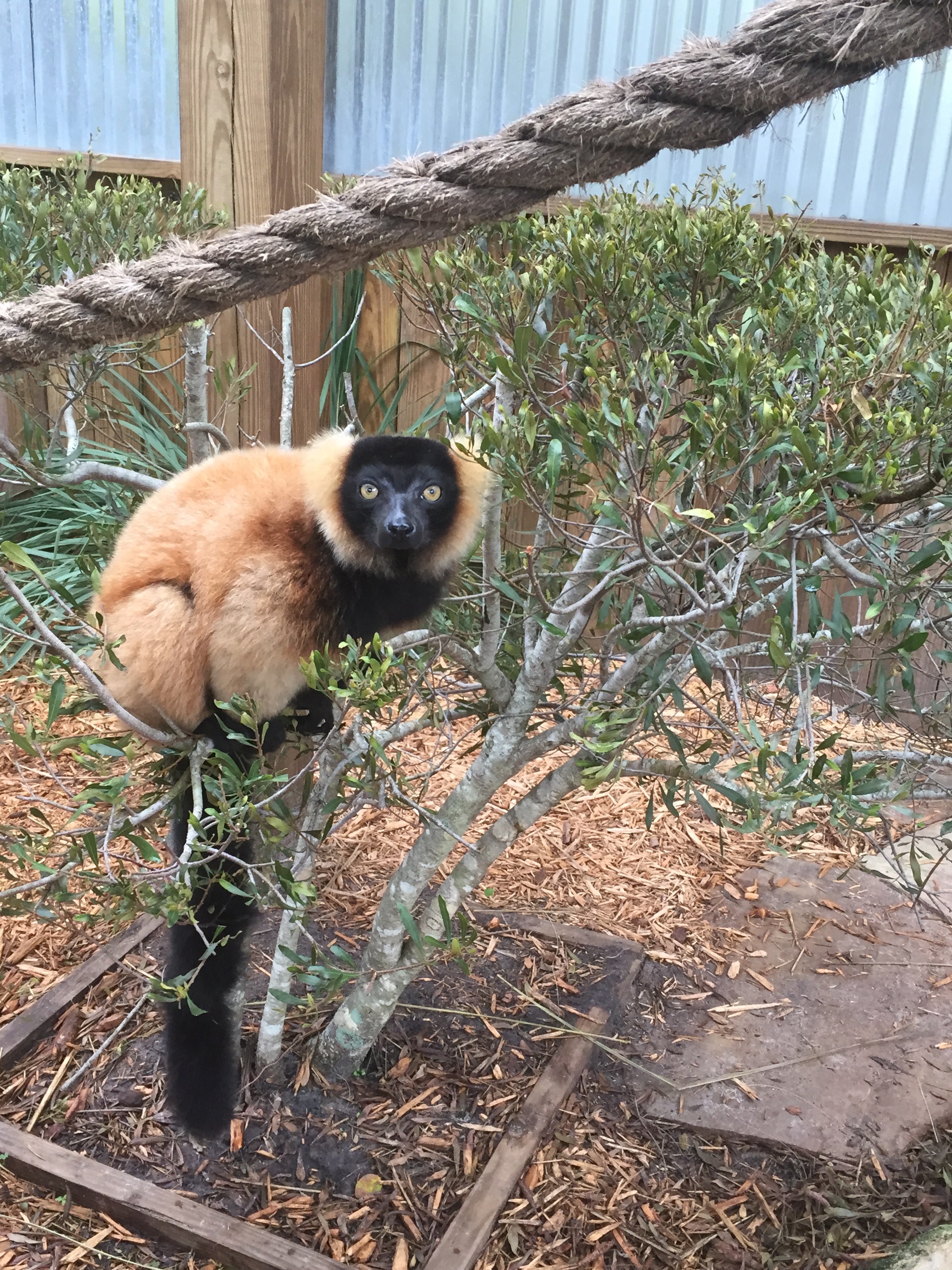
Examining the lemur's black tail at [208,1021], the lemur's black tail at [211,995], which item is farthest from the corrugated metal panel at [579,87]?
the lemur's black tail at [208,1021]

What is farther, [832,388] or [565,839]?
[565,839]

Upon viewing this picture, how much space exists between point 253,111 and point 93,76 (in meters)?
1.02

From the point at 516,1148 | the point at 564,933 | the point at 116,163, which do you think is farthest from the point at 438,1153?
the point at 116,163

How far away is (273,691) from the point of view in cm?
221

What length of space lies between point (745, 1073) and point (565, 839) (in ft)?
3.94

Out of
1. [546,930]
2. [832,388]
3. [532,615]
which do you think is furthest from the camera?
[546,930]

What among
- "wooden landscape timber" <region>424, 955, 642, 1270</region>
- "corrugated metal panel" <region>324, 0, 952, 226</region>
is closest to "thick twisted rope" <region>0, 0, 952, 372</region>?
"wooden landscape timber" <region>424, 955, 642, 1270</region>

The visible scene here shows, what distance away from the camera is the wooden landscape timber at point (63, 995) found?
2.39 metres

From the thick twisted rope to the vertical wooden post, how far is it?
2.33 m

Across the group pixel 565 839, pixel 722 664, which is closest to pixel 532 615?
pixel 722 664

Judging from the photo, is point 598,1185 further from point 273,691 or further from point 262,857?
point 273,691

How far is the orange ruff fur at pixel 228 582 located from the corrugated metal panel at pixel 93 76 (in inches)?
122

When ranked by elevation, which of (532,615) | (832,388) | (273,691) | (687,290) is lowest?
(273,691)

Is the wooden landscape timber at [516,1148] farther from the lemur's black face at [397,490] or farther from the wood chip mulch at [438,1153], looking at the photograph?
the lemur's black face at [397,490]
